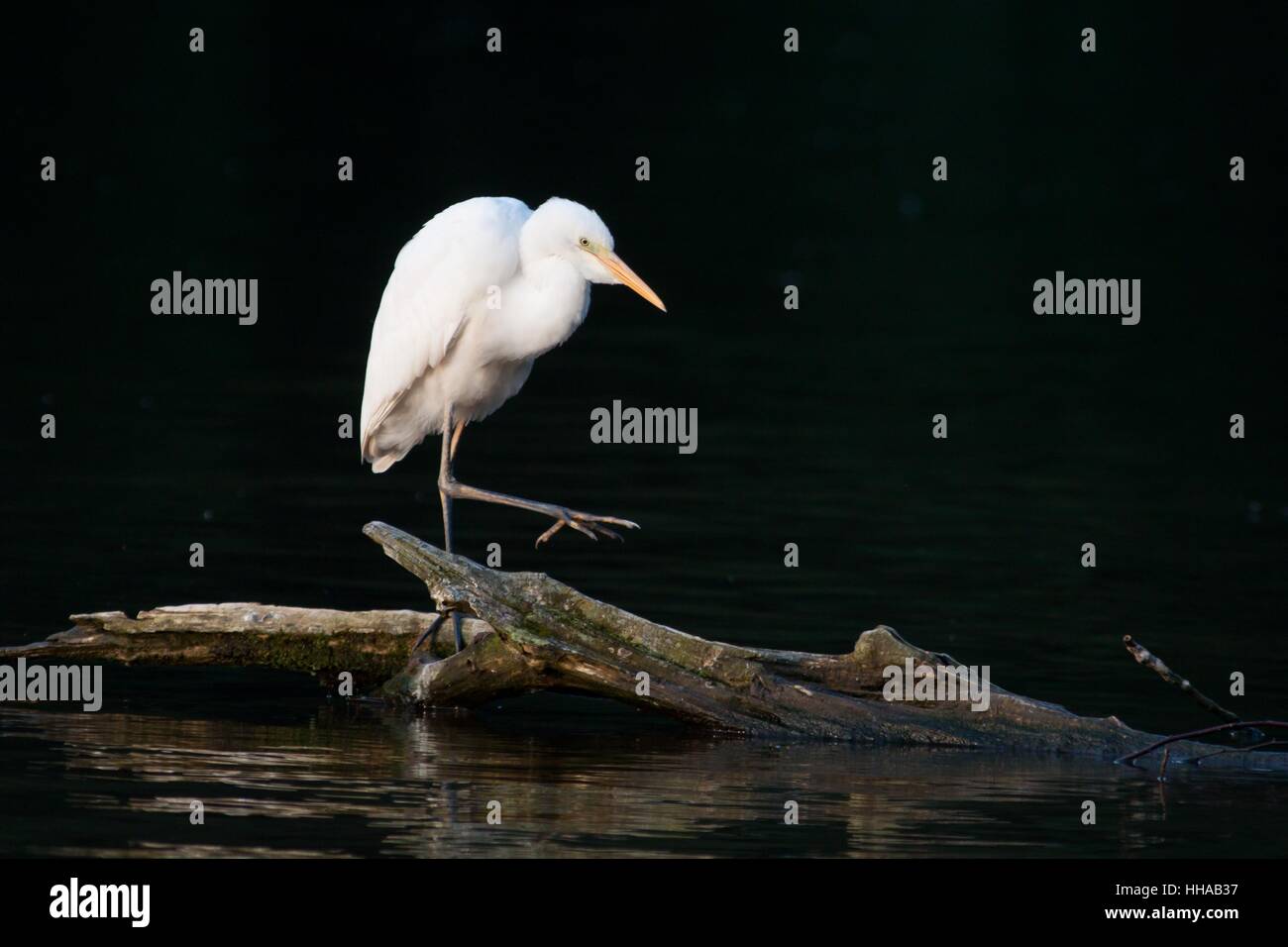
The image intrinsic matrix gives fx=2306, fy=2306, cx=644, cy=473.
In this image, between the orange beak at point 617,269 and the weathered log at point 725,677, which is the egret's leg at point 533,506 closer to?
the weathered log at point 725,677

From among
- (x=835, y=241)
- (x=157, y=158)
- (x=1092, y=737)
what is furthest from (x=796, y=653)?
(x=157, y=158)

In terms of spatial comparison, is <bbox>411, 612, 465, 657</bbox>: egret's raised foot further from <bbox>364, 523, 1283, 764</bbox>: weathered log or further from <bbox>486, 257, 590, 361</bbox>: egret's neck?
<bbox>486, 257, 590, 361</bbox>: egret's neck

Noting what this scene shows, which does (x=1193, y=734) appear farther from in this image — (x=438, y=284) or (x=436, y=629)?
(x=438, y=284)

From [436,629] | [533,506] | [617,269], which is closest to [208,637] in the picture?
[436,629]

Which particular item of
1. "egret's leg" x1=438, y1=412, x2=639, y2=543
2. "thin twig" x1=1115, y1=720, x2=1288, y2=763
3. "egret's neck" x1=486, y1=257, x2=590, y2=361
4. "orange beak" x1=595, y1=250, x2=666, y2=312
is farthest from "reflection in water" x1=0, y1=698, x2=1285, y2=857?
"orange beak" x1=595, y1=250, x2=666, y2=312

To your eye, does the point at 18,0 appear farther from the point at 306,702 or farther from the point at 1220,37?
the point at 306,702

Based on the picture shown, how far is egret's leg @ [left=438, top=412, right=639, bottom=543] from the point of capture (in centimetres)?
1164

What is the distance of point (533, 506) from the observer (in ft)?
39.3

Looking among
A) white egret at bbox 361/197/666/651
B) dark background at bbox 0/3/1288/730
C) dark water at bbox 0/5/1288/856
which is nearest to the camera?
dark water at bbox 0/5/1288/856

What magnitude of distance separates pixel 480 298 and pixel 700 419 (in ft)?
27.2

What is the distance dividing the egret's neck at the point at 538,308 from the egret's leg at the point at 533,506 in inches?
27.9

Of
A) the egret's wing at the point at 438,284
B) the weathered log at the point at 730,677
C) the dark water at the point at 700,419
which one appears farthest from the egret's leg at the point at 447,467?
the weathered log at the point at 730,677

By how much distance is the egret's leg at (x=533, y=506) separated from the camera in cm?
1164
